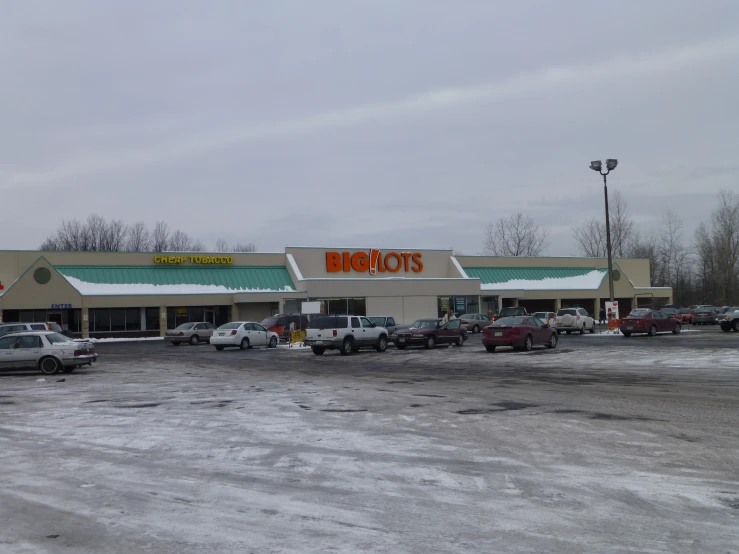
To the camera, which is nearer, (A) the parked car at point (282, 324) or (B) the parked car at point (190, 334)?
(B) the parked car at point (190, 334)

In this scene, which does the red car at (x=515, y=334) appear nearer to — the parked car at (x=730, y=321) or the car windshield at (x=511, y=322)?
the car windshield at (x=511, y=322)

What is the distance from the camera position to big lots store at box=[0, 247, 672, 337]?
53.4 metres

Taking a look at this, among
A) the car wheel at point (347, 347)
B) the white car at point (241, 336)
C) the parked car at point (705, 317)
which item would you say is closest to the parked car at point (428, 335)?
the car wheel at point (347, 347)

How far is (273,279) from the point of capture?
61844 millimetres

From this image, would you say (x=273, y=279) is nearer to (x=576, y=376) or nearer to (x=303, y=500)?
(x=576, y=376)

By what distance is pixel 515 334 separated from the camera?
104ft

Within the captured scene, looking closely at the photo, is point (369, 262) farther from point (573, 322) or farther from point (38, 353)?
point (38, 353)

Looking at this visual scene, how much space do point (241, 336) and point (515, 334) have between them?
15.2 m

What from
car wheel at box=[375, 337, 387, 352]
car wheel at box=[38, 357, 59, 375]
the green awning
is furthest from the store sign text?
car wheel at box=[38, 357, 59, 375]

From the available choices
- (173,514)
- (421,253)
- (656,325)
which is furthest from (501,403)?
(421,253)

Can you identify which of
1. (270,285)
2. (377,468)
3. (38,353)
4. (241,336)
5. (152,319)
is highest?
(270,285)

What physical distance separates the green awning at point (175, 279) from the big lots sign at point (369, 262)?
4.90 metres

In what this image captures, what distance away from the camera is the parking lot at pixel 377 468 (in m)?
6.27

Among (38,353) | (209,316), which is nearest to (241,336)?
(38,353)
